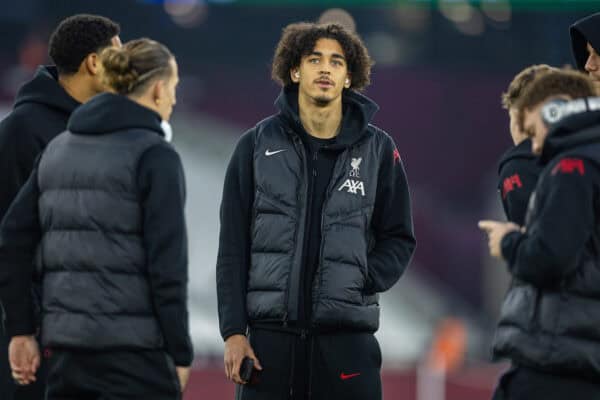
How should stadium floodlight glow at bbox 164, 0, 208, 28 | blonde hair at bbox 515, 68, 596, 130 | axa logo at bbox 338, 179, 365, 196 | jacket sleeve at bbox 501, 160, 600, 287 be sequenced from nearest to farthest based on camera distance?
jacket sleeve at bbox 501, 160, 600, 287 < blonde hair at bbox 515, 68, 596, 130 < axa logo at bbox 338, 179, 365, 196 < stadium floodlight glow at bbox 164, 0, 208, 28

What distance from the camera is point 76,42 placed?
5543mm

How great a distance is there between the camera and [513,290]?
454cm

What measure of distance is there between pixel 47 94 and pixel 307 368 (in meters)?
1.54

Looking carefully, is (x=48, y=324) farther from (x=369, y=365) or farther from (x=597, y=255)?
(x=597, y=255)

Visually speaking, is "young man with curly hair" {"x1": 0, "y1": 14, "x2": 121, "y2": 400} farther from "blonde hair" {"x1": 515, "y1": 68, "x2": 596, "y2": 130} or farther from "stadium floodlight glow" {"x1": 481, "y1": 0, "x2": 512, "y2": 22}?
"stadium floodlight glow" {"x1": 481, "y1": 0, "x2": 512, "y2": 22}

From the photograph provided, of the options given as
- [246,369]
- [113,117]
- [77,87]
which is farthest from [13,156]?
[246,369]

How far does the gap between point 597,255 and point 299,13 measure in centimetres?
1334

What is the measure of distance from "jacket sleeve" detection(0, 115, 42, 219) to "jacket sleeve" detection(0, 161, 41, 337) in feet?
2.18

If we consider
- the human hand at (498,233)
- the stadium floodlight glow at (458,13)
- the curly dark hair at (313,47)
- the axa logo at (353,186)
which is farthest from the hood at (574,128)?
the stadium floodlight glow at (458,13)

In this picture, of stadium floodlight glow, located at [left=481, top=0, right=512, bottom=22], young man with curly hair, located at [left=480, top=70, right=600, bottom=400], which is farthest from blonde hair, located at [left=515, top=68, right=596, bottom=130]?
stadium floodlight glow, located at [left=481, top=0, right=512, bottom=22]

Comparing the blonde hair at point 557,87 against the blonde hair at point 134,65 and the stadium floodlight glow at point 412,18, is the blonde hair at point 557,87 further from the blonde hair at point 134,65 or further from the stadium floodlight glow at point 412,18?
the stadium floodlight glow at point 412,18

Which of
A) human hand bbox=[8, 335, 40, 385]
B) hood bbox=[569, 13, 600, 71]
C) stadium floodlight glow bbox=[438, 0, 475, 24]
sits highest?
stadium floodlight glow bbox=[438, 0, 475, 24]

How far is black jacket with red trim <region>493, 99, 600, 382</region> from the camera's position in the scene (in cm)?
429

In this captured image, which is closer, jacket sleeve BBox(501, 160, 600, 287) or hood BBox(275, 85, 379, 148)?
jacket sleeve BBox(501, 160, 600, 287)
